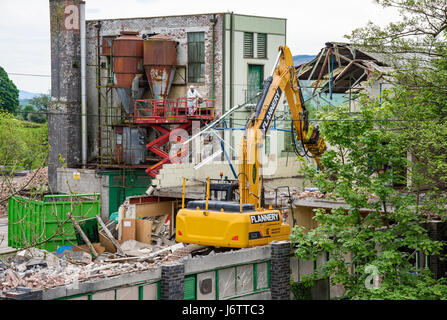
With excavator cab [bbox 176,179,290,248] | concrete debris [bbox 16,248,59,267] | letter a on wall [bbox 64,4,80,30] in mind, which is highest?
letter a on wall [bbox 64,4,80,30]

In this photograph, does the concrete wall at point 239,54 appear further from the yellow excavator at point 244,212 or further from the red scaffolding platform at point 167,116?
the yellow excavator at point 244,212

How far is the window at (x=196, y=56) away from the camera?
34719 mm

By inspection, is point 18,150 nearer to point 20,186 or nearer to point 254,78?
point 20,186

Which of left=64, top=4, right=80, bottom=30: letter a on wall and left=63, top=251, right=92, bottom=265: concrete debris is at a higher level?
left=64, top=4, right=80, bottom=30: letter a on wall

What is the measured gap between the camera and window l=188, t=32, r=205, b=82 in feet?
114

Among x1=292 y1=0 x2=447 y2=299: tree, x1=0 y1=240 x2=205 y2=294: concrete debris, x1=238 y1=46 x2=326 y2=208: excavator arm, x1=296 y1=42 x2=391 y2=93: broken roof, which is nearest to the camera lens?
x1=0 y1=240 x2=205 y2=294: concrete debris

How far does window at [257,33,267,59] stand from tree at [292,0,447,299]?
Answer: 18.7 m

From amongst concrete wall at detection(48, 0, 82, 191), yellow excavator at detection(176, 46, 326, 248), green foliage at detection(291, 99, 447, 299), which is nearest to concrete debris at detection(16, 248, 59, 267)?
yellow excavator at detection(176, 46, 326, 248)

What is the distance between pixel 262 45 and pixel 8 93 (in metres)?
56.3

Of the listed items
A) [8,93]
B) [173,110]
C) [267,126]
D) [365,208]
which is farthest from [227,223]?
[8,93]

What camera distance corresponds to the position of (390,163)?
1602cm

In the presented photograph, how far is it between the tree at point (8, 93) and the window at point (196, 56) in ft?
170

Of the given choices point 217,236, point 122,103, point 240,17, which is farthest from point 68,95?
point 217,236

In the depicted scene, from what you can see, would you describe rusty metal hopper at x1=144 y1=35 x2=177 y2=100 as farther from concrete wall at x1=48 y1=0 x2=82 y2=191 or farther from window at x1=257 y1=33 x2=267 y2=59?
concrete wall at x1=48 y1=0 x2=82 y2=191
